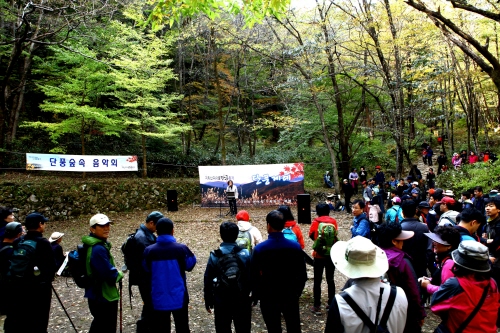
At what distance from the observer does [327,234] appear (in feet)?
15.4

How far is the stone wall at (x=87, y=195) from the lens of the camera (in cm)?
1228

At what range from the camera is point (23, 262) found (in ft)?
11.4

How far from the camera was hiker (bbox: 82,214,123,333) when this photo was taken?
3461mm

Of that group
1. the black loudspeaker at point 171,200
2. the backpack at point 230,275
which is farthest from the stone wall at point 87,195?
the backpack at point 230,275

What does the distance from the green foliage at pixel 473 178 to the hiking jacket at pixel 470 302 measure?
9591 millimetres

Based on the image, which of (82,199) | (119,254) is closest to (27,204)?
(82,199)

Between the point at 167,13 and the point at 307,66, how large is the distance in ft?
35.3

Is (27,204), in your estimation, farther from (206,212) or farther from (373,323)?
(373,323)

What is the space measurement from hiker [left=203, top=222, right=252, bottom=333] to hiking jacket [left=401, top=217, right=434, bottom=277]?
2473 mm

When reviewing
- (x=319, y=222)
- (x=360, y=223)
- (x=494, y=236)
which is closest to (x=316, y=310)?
(x=319, y=222)

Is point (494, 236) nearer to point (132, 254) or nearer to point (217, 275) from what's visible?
point (217, 275)

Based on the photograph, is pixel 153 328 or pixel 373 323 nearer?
pixel 373 323

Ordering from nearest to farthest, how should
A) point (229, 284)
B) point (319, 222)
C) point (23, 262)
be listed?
point (229, 284), point (23, 262), point (319, 222)

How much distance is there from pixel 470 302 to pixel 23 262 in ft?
13.7
